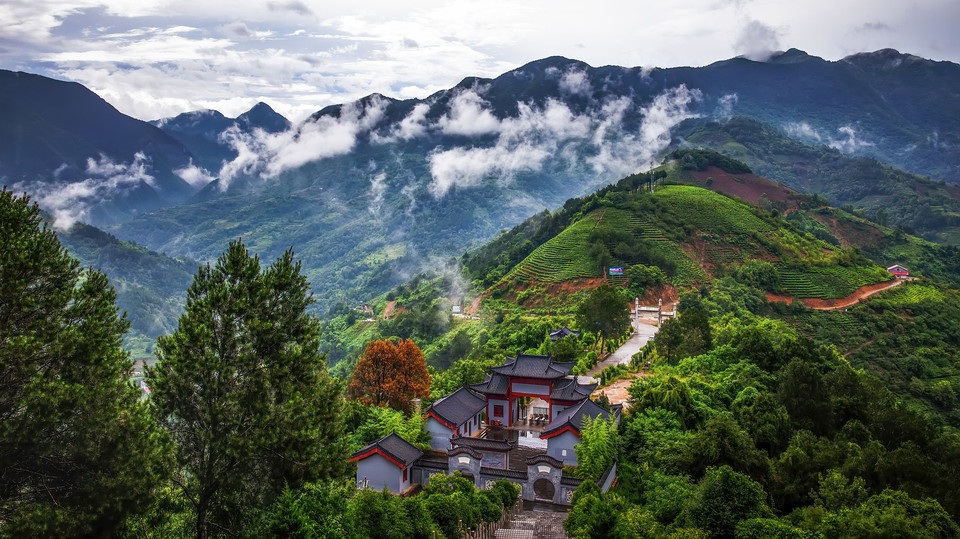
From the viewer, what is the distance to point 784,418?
26328mm

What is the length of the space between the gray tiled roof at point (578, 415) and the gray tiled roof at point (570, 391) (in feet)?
13.7

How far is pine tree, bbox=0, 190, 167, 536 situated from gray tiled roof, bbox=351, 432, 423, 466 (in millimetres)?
12588

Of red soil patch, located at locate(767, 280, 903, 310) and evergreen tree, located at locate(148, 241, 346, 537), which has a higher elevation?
evergreen tree, located at locate(148, 241, 346, 537)

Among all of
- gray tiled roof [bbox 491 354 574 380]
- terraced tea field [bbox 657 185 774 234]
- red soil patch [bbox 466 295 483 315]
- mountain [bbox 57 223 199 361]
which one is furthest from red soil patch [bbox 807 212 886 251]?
mountain [bbox 57 223 199 361]

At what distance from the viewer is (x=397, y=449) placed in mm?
26797

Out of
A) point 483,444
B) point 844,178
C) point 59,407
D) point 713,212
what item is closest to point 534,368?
point 483,444

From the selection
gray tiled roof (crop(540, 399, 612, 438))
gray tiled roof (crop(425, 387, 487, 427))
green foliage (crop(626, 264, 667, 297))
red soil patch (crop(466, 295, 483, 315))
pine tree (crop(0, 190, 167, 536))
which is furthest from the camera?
red soil patch (crop(466, 295, 483, 315))

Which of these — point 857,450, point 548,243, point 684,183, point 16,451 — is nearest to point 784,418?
point 857,450

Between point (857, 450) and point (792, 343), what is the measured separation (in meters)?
13.6

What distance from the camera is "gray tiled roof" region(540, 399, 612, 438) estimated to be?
28766mm

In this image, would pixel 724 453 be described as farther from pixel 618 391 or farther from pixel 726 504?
pixel 618 391

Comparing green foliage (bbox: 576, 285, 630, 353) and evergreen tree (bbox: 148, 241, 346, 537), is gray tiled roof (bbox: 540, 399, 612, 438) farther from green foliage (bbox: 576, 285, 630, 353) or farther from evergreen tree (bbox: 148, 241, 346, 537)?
green foliage (bbox: 576, 285, 630, 353)

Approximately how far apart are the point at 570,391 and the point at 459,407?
635 cm

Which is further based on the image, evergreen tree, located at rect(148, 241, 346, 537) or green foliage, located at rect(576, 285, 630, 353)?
green foliage, located at rect(576, 285, 630, 353)
